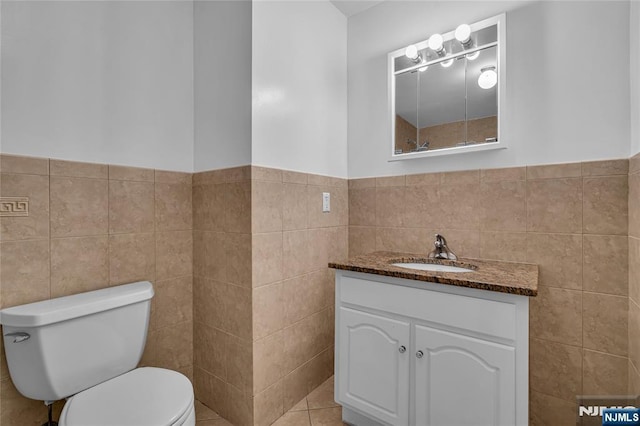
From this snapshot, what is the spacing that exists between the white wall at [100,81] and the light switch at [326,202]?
83 cm

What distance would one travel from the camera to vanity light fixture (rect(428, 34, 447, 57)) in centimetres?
166

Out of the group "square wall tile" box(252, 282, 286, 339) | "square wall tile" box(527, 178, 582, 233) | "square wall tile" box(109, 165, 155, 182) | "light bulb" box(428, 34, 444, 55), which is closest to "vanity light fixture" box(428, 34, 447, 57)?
"light bulb" box(428, 34, 444, 55)

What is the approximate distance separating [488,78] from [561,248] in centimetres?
92

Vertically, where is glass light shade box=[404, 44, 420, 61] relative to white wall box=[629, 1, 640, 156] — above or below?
above

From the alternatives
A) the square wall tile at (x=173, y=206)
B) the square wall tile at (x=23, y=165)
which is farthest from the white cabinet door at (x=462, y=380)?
the square wall tile at (x=23, y=165)

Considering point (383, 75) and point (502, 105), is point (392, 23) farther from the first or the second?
point (502, 105)

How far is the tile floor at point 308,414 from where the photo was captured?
1.59 meters

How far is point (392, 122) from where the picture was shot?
1.89 m

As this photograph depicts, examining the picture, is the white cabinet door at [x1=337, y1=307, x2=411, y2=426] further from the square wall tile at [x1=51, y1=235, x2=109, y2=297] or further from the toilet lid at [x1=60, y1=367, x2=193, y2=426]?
the square wall tile at [x1=51, y1=235, x2=109, y2=297]

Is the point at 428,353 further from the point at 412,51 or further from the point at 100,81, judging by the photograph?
the point at 100,81

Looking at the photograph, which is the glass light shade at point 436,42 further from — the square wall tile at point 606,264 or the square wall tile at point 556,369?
the square wall tile at point 556,369

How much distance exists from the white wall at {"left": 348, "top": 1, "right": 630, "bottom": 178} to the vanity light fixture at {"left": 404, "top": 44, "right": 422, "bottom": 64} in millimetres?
135

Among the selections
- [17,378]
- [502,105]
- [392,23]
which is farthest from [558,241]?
[17,378]

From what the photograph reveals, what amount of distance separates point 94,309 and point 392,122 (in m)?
1.80
